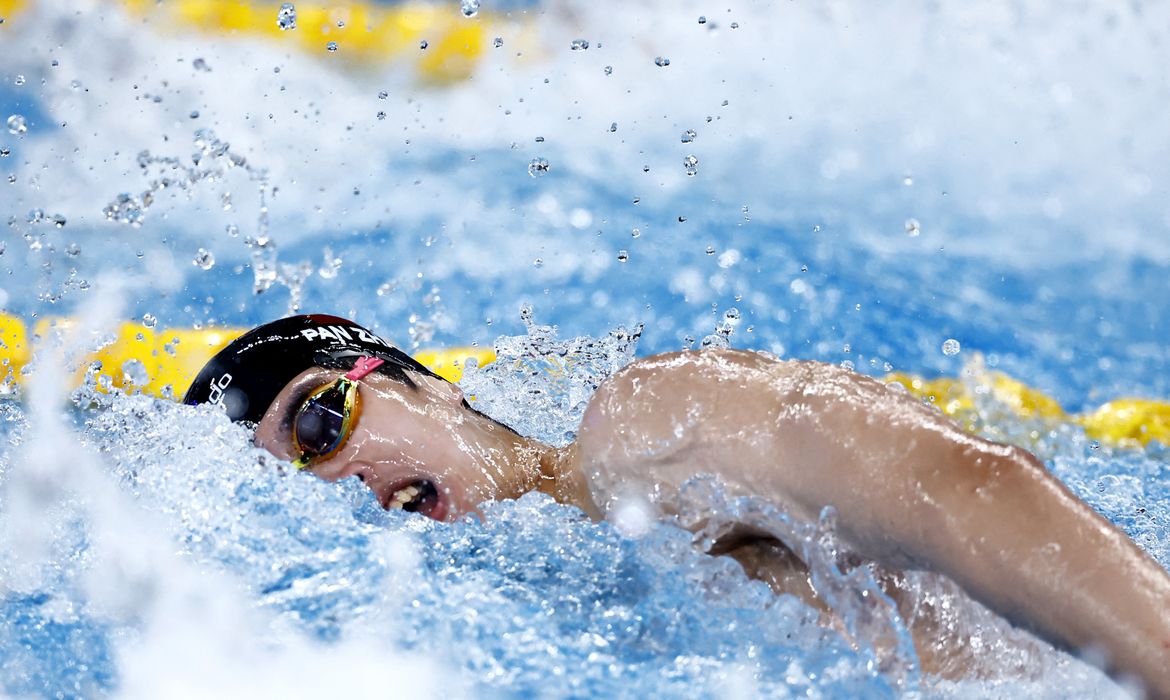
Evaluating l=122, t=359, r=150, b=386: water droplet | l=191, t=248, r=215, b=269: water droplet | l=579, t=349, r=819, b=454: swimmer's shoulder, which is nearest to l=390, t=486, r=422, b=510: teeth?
l=579, t=349, r=819, b=454: swimmer's shoulder

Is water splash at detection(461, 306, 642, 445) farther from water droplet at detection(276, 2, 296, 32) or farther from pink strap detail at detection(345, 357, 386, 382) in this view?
water droplet at detection(276, 2, 296, 32)

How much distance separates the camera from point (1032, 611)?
1.06m

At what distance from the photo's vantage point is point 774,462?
1.21 metres

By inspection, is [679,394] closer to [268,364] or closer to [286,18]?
[268,364]

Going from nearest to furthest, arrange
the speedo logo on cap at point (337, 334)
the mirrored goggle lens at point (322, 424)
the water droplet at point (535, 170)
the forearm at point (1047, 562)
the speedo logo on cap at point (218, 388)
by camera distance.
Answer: the forearm at point (1047, 562)
the mirrored goggle lens at point (322, 424)
the speedo logo on cap at point (218, 388)
the speedo logo on cap at point (337, 334)
the water droplet at point (535, 170)

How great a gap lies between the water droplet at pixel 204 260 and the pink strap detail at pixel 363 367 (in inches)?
86.1

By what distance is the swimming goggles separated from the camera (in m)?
1.60

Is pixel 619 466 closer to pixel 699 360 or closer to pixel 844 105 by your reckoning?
pixel 699 360

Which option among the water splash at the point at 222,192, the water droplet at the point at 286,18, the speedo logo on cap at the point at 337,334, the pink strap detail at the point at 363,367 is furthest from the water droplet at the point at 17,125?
the pink strap detail at the point at 363,367

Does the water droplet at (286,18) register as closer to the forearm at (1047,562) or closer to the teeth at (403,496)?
the teeth at (403,496)

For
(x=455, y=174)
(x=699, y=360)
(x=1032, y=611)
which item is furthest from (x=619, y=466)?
(x=455, y=174)

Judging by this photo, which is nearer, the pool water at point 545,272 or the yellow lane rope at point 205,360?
the pool water at point 545,272

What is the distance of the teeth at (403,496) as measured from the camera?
1646mm

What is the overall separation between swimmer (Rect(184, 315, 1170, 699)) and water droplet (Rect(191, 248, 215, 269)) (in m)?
2.12
